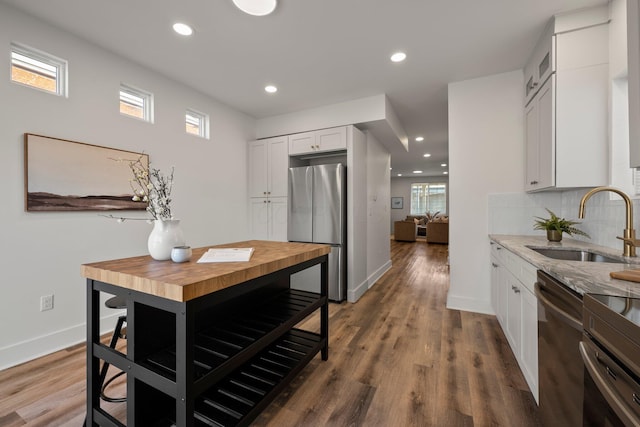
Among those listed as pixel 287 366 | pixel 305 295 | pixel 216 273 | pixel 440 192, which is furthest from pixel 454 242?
pixel 440 192

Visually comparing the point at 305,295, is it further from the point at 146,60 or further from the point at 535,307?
the point at 146,60

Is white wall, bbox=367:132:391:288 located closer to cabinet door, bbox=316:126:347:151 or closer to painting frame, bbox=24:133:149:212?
cabinet door, bbox=316:126:347:151

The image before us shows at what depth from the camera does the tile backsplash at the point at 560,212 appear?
1.93 metres

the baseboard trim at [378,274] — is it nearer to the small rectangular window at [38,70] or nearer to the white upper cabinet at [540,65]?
the white upper cabinet at [540,65]

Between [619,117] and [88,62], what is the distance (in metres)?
4.41

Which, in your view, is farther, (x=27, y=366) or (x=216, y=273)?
(x=27, y=366)

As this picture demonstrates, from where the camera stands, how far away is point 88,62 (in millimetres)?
2496

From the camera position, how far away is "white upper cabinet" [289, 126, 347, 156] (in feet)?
12.2

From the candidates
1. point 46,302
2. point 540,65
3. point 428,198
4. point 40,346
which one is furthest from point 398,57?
point 428,198

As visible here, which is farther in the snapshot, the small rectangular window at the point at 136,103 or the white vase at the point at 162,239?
the small rectangular window at the point at 136,103

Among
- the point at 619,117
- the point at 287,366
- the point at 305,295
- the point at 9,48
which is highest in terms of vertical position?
the point at 9,48

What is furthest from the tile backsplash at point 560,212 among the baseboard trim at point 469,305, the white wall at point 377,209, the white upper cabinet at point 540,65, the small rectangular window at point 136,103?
the small rectangular window at point 136,103

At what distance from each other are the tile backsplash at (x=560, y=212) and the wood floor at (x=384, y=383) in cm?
106

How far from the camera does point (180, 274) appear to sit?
1.18 meters
